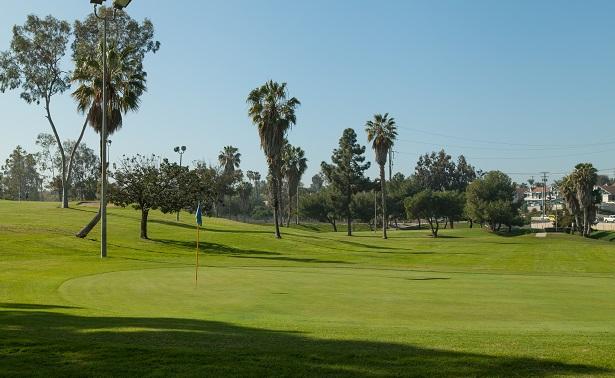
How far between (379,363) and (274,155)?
201ft

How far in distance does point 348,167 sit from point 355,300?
338 feet

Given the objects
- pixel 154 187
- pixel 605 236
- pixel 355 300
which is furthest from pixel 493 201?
pixel 355 300

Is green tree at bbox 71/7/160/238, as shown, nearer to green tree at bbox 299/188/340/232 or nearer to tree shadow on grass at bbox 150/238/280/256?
tree shadow on grass at bbox 150/238/280/256

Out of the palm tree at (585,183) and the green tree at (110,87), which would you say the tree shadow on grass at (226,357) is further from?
the palm tree at (585,183)

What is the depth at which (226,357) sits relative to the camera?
31.2 feet

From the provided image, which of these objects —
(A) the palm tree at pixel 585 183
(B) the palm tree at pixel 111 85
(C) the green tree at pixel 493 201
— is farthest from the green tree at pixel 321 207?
(B) the palm tree at pixel 111 85

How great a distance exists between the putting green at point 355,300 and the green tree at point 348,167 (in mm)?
95002

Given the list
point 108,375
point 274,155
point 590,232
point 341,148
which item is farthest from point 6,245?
point 590,232

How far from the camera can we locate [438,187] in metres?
192

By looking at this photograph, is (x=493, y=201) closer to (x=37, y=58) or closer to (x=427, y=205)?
(x=427, y=205)

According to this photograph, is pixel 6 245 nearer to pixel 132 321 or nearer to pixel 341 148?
pixel 132 321

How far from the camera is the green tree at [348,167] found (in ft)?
400

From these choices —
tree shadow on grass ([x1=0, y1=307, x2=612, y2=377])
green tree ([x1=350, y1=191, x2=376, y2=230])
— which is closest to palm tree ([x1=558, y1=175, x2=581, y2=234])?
green tree ([x1=350, y1=191, x2=376, y2=230])

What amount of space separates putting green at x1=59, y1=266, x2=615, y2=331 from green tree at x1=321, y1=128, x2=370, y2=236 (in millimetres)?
95002
